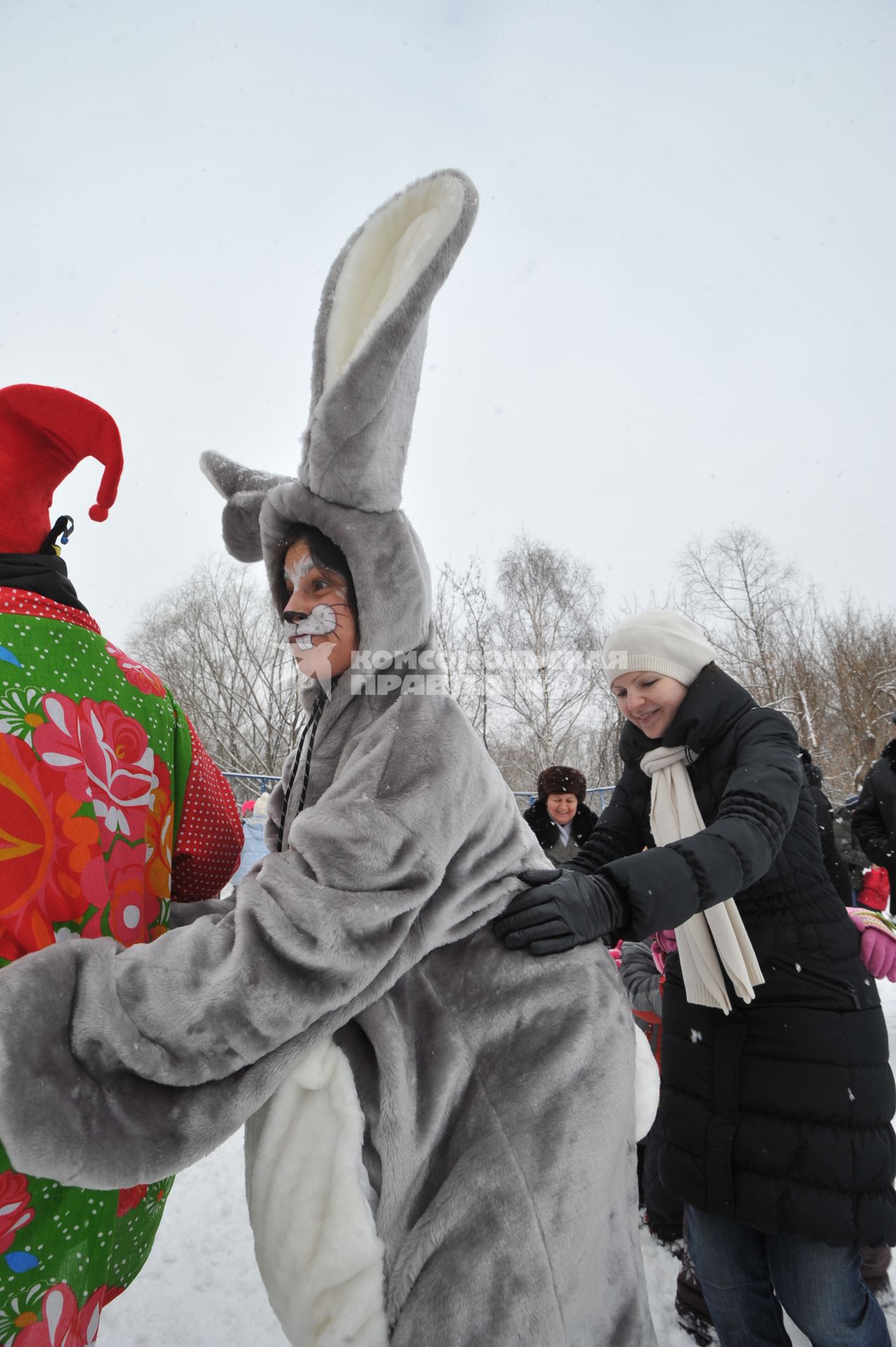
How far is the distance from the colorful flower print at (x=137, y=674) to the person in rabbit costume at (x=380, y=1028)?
0.39 metres

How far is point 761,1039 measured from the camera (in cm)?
176

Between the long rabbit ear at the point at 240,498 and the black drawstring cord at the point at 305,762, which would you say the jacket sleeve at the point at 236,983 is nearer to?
the black drawstring cord at the point at 305,762

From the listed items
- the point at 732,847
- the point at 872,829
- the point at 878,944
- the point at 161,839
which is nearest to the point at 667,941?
the point at 878,944

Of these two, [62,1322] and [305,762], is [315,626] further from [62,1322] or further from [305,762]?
[62,1322]

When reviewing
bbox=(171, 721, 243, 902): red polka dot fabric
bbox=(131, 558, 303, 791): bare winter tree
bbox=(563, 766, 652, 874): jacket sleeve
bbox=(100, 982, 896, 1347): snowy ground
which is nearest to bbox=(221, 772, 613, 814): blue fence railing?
bbox=(131, 558, 303, 791): bare winter tree

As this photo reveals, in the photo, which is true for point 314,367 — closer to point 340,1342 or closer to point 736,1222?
point 340,1342

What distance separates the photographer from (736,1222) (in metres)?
1.83

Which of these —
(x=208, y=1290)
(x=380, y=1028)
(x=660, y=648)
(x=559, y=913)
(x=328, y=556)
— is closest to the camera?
(x=380, y=1028)

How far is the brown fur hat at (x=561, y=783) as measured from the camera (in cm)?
528

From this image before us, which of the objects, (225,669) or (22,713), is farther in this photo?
(225,669)

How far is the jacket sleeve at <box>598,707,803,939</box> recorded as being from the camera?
4.37ft

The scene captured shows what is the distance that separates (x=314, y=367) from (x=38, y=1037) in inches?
45.4

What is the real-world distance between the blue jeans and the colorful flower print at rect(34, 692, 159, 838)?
1806 millimetres

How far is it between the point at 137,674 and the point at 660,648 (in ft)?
4.42
